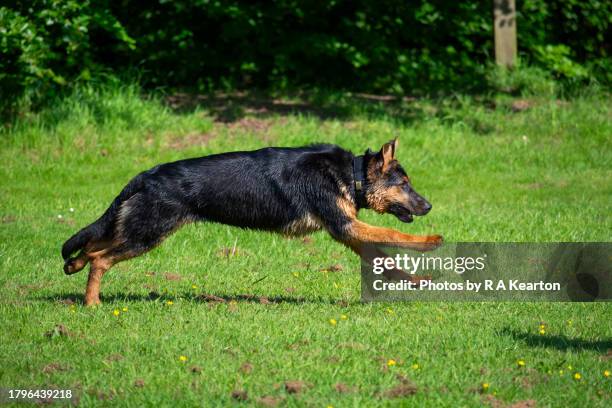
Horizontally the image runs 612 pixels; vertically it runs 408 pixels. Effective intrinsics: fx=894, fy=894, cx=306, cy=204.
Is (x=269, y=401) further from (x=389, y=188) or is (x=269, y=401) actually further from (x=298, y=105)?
(x=298, y=105)

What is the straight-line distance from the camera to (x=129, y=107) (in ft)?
49.1

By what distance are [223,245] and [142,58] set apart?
9.04 m

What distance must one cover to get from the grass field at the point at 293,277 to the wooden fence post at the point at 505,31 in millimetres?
1132

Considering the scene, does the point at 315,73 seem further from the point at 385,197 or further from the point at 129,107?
the point at 385,197

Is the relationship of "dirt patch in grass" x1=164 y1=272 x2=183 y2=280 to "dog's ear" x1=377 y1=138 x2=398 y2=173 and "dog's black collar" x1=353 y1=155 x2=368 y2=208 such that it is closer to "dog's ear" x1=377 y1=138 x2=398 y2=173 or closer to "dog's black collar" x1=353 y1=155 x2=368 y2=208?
"dog's black collar" x1=353 y1=155 x2=368 y2=208

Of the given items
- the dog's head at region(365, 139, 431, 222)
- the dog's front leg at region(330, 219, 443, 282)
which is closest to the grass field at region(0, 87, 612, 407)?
the dog's front leg at region(330, 219, 443, 282)

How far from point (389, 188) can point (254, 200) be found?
1183 mm

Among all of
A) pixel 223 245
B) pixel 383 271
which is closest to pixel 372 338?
pixel 383 271

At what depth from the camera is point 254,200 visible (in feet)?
24.5

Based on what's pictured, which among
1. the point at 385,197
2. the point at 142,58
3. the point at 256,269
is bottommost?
the point at 256,269

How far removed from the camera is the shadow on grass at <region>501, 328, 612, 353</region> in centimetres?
620

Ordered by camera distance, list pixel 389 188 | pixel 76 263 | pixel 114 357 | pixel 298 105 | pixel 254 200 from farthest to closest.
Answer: pixel 298 105
pixel 389 188
pixel 76 263
pixel 254 200
pixel 114 357

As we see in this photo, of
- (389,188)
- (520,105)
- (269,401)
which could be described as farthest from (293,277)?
(520,105)

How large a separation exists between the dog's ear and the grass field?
118 cm
